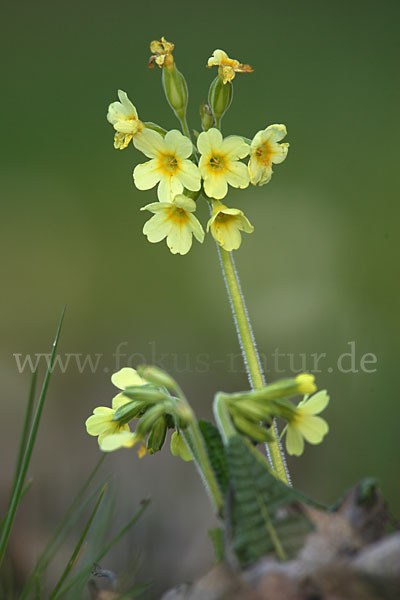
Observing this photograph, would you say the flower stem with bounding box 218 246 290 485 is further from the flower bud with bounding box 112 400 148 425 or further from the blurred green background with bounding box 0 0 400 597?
the blurred green background with bounding box 0 0 400 597

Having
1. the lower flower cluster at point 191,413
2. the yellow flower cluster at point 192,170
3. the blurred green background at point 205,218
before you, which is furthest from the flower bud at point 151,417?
the blurred green background at point 205,218

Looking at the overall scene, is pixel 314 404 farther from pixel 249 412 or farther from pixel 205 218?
pixel 205 218

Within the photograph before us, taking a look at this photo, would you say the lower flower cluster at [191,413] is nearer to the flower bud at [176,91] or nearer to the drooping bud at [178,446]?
the drooping bud at [178,446]

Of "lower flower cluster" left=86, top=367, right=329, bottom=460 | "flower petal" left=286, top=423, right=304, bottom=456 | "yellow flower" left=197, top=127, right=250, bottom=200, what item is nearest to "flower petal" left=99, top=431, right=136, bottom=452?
"lower flower cluster" left=86, top=367, right=329, bottom=460

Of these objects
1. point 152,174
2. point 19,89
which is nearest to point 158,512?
point 152,174

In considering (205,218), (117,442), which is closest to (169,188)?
(117,442)

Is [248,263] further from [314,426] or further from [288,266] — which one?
[314,426]

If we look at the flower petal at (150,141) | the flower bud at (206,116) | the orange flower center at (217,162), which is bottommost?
the orange flower center at (217,162)
